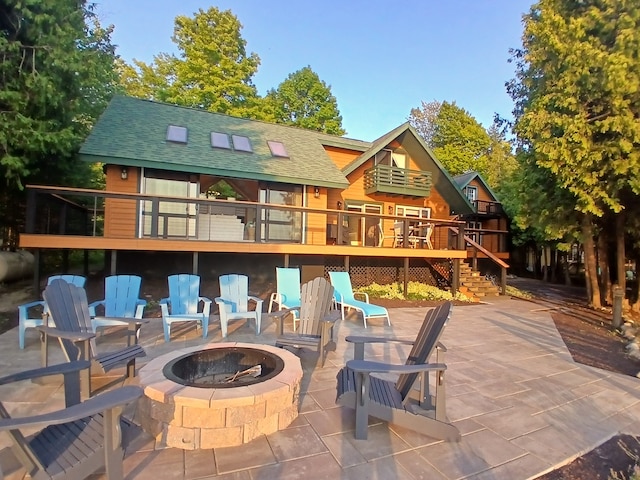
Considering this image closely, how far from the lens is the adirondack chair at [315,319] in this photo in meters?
4.11

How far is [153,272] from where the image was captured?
927 cm

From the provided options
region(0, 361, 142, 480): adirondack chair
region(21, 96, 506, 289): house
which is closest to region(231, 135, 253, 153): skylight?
region(21, 96, 506, 289): house

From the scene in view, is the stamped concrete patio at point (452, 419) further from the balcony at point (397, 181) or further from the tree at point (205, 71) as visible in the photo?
the tree at point (205, 71)

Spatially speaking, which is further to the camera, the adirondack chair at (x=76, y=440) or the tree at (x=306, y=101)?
the tree at (x=306, y=101)

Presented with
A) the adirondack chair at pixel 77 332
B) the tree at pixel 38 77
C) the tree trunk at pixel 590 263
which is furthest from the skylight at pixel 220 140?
the tree trunk at pixel 590 263

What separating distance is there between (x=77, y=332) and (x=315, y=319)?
8.51ft

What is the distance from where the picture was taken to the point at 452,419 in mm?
2941

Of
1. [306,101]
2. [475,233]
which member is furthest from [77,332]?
[306,101]

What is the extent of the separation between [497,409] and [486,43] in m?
13.7

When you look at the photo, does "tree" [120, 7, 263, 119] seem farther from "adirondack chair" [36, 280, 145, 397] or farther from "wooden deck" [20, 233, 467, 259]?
"adirondack chair" [36, 280, 145, 397]

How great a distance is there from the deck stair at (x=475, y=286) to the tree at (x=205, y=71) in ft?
54.1

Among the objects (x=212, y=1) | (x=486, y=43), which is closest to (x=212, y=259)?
(x=486, y=43)

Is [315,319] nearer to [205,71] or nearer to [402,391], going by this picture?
[402,391]

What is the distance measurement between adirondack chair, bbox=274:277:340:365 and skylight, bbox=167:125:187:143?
7477mm
